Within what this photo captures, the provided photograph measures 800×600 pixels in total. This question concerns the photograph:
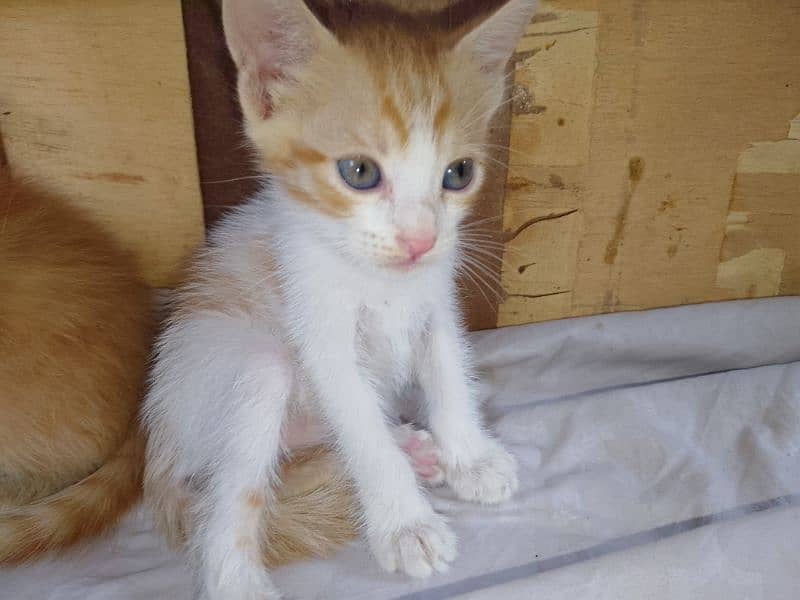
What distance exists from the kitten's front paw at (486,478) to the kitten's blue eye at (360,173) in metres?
0.58

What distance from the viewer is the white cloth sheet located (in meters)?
1.18

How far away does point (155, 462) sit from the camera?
1324 mm

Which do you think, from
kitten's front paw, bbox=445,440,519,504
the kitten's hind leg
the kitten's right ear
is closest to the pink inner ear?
the kitten's right ear

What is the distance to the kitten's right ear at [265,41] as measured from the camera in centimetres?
113

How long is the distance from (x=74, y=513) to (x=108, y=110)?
796mm

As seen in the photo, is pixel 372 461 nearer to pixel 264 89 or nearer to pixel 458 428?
pixel 458 428

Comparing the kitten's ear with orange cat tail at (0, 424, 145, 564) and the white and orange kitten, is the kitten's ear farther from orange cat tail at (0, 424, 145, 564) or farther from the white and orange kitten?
orange cat tail at (0, 424, 145, 564)

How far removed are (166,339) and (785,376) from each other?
4.40 ft

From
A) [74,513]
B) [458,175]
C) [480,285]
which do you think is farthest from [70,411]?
[480,285]

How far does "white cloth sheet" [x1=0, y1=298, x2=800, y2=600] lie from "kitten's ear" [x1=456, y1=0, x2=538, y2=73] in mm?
706

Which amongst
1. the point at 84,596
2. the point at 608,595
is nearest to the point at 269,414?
the point at 84,596

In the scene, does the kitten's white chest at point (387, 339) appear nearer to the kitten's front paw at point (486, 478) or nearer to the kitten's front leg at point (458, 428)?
the kitten's front leg at point (458, 428)

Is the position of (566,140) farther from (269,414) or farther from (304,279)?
(269,414)

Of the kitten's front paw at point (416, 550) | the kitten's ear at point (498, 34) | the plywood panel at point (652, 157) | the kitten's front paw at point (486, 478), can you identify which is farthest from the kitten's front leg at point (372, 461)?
the plywood panel at point (652, 157)
